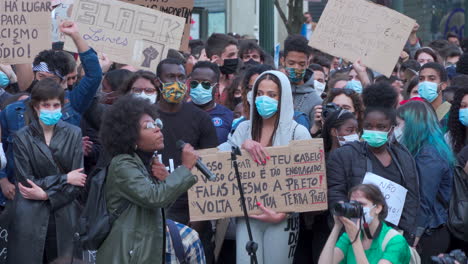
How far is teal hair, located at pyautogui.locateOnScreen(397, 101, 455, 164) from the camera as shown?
687 centimetres

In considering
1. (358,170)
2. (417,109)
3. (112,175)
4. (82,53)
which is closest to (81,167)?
(82,53)

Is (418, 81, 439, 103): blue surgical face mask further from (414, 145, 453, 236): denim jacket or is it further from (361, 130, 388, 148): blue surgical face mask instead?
(361, 130, 388, 148): blue surgical face mask

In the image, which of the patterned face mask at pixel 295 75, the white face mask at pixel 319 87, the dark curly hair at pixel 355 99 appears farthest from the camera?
the white face mask at pixel 319 87

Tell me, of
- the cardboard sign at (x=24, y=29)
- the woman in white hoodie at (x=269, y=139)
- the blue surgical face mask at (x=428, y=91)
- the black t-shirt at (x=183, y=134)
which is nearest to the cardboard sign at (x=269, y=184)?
the woman in white hoodie at (x=269, y=139)

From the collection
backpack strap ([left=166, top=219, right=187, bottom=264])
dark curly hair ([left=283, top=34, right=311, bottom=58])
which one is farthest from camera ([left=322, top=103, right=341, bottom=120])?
backpack strap ([left=166, top=219, right=187, bottom=264])

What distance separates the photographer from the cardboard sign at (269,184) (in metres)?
6.36

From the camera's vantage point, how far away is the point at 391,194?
6.32m

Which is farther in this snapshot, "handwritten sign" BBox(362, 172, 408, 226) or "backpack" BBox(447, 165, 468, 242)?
"backpack" BBox(447, 165, 468, 242)

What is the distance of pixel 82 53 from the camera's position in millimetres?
6703

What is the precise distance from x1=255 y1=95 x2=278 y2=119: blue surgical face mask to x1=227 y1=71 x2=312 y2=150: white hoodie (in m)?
0.06

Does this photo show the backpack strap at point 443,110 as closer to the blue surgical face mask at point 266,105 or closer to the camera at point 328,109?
the camera at point 328,109

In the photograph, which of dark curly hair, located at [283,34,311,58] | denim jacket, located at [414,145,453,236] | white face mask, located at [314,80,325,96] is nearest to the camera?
denim jacket, located at [414,145,453,236]

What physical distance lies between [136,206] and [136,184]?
18 cm

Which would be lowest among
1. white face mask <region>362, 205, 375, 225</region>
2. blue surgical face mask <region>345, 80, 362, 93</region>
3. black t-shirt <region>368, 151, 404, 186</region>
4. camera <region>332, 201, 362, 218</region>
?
white face mask <region>362, 205, 375, 225</region>
